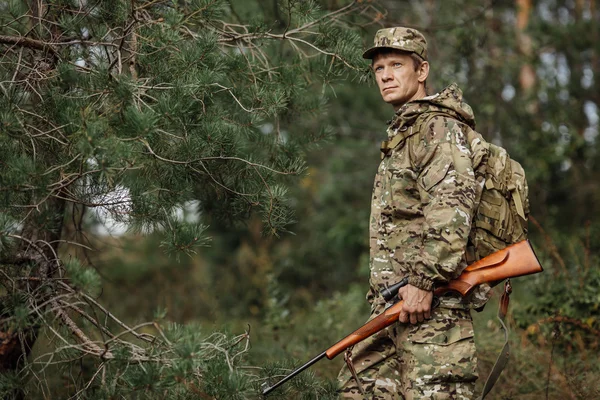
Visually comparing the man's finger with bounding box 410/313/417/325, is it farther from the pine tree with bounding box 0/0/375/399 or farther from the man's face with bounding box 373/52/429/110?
the man's face with bounding box 373/52/429/110

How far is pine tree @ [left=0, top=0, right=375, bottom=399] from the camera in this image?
3.04 metres

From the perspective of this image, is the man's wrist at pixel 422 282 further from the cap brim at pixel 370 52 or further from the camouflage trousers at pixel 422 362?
the cap brim at pixel 370 52

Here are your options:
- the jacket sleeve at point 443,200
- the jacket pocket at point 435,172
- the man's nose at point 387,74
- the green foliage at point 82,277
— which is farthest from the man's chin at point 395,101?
the green foliage at point 82,277

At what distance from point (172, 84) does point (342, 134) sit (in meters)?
7.87

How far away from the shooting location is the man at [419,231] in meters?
3.23

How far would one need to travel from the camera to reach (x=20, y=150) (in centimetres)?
336

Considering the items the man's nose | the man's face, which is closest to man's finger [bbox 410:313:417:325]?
the man's face

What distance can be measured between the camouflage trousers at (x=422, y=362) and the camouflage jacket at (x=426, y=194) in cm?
24

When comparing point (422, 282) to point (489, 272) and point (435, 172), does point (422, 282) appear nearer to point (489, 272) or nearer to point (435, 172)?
point (489, 272)

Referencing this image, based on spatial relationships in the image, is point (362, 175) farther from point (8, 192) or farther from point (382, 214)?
point (8, 192)

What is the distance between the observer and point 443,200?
10.7ft

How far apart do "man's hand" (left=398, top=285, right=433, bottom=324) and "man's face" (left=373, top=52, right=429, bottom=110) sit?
1121 millimetres

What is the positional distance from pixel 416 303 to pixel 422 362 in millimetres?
301

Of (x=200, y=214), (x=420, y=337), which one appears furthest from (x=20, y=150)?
(x=420, y=337)
